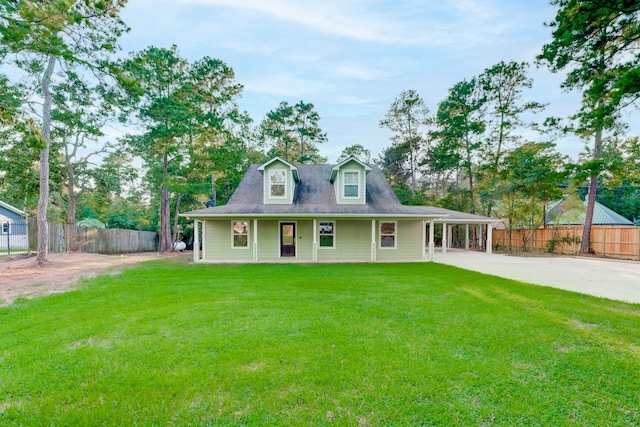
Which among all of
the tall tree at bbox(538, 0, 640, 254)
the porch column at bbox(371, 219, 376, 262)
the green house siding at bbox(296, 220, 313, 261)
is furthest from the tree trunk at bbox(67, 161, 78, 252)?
the tall tree at bbox(538, 0, 640, 254)

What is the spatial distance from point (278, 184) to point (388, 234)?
5909 mm

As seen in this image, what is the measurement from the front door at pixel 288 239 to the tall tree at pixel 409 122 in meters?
17.2

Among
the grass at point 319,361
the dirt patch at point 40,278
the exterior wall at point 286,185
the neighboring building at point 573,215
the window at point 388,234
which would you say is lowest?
the dirt patch at point 40,278

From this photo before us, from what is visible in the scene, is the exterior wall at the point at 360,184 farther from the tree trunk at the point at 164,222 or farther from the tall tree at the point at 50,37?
the tree trunk at the point at 164,222

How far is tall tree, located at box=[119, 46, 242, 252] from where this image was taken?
1634cm

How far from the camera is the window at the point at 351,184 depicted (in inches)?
544

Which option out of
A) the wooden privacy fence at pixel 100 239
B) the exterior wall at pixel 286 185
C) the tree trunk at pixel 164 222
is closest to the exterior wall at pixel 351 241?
the exterior wall at pixel 286 185

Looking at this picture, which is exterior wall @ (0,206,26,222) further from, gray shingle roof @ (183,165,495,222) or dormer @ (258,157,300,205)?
dormer @ (258,157,300,205)

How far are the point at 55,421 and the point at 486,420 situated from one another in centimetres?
341

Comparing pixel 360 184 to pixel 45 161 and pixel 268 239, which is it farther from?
pixel 45 161

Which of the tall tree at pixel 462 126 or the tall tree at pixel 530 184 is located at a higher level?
the tall tree at pixel 462 126

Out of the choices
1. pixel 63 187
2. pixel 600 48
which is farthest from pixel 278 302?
pixel 63 187

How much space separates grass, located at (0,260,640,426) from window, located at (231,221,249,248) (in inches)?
300

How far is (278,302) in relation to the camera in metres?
5.62
